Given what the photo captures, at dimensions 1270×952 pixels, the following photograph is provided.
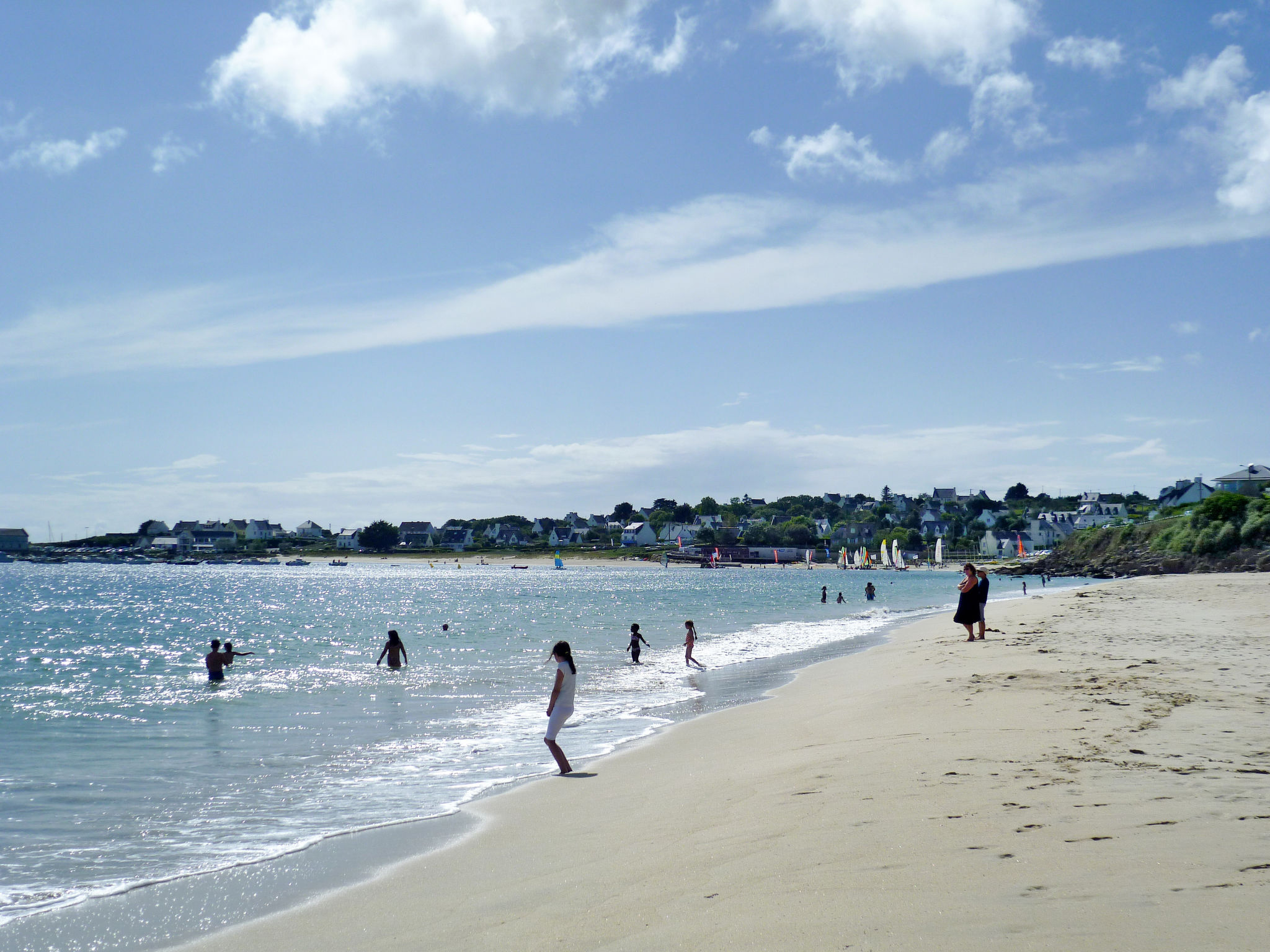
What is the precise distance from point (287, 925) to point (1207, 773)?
6.80 meters

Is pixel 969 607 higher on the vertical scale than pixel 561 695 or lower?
higher

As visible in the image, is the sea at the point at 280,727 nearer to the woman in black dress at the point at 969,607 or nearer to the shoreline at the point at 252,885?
the shoreline at the point at 252,885

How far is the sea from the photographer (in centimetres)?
773

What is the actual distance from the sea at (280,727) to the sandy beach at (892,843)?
1304 mm

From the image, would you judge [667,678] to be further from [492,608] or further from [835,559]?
[835,559]

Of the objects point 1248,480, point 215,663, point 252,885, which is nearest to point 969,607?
point 252,885

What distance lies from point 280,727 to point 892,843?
12.4 metres

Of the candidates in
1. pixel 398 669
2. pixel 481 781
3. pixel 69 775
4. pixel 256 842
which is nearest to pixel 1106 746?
pixel 481 781

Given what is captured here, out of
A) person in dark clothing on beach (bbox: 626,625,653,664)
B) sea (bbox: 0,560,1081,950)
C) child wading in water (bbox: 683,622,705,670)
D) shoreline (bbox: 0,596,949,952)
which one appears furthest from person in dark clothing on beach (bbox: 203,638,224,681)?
shoreline (bbox: 0,596,949,952)

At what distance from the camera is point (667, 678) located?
21.3 m

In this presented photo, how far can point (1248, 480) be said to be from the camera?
3880 inches

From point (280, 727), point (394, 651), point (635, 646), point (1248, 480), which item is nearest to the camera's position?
point (280, 727)

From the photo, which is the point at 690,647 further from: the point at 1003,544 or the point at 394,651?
the point at 1003,544

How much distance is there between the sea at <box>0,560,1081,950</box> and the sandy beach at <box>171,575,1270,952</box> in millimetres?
1304
